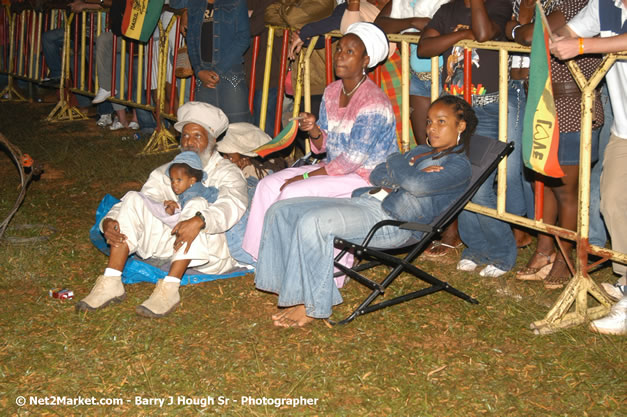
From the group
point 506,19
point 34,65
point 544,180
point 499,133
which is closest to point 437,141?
point 499,133

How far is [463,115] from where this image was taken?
16.3ft

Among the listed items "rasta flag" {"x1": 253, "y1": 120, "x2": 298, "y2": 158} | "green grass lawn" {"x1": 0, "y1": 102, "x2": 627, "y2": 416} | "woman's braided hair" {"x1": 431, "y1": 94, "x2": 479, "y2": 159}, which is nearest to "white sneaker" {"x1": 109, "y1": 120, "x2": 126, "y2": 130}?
"green grass lawn" {"x1": 0, "y1": 102, "x2": 627, "y2": 416}

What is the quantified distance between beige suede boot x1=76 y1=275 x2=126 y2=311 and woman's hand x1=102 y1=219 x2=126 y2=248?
0.26 meters

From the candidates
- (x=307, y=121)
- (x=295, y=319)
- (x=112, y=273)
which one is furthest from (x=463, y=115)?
(x=112, y=273)

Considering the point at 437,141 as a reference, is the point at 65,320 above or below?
below

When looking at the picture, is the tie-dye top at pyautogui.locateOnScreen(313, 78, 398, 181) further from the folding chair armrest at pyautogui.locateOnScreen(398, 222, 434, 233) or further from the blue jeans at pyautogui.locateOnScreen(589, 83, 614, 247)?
the blue jeans at pyautogui.locateOnScreen(589, 83, 614, 247)

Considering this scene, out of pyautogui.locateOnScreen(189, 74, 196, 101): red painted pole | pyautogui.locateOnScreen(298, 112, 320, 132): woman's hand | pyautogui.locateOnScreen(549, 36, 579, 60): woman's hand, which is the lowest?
pyautogui.locateOnScreen(189, 74, 196, 101): red painted pole

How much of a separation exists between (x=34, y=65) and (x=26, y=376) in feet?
36.4

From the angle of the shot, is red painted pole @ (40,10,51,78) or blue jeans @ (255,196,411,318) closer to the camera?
blue jeans @ (255,196,411,318)

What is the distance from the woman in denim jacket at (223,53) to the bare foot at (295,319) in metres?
2.97

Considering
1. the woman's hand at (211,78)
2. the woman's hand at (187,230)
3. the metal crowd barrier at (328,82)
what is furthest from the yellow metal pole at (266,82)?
the woman's hand at (187,230)

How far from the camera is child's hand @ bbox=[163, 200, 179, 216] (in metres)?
5.42

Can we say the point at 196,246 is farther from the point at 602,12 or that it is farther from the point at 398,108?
the point at 602,12

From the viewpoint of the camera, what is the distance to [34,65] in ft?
46.2
